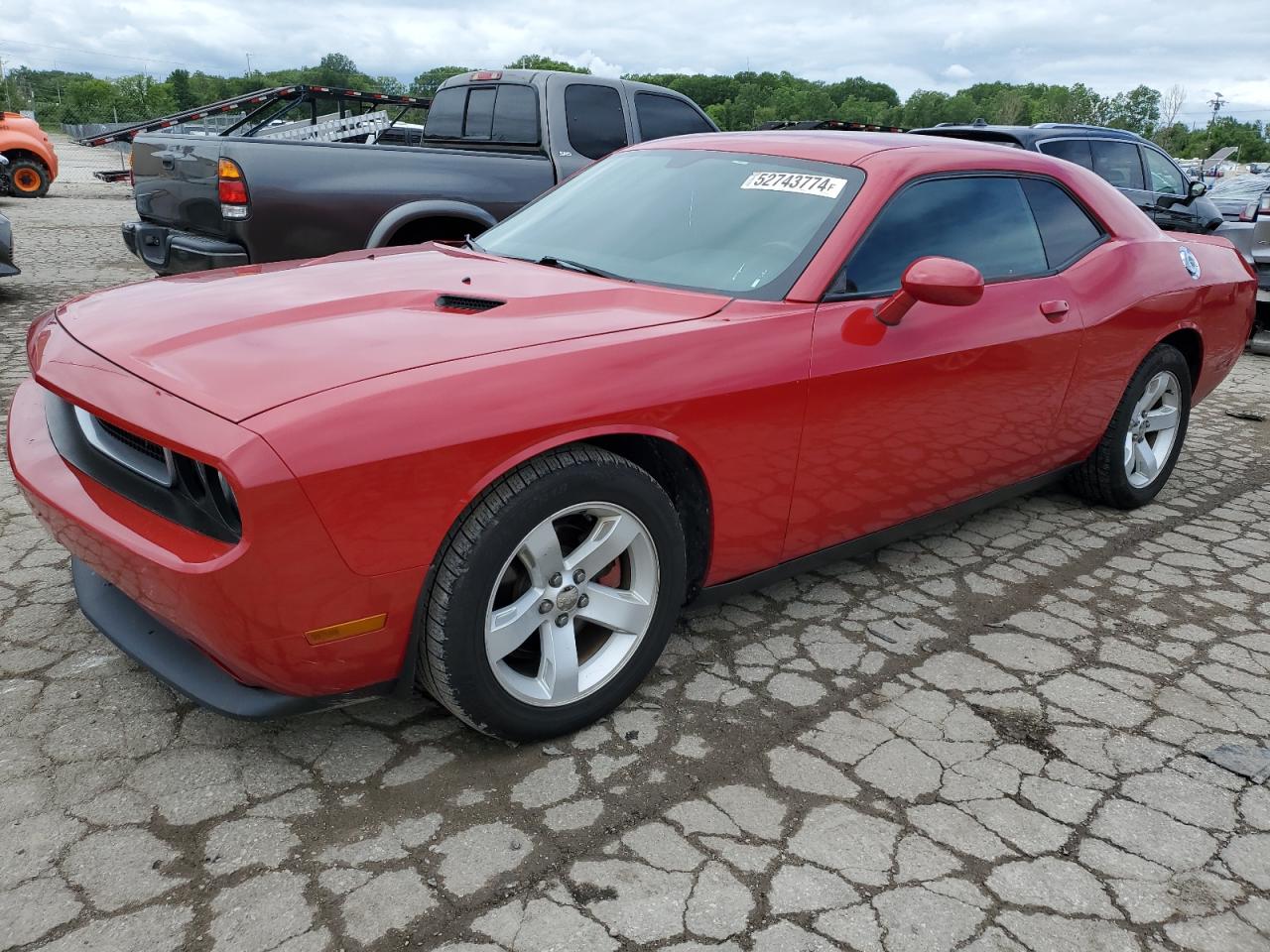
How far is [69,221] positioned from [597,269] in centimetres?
1405

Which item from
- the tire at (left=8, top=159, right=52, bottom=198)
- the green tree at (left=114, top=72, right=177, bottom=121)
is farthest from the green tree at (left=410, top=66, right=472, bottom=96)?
the tire at (left=8, top=159, right=52, bottom=198)

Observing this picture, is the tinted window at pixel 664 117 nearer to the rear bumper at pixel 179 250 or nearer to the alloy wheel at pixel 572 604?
the rear bumper at pixel 179 250

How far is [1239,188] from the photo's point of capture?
52.1ft

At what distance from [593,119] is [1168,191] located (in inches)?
235

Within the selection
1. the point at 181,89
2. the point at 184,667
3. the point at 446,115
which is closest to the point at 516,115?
the point at 446,115

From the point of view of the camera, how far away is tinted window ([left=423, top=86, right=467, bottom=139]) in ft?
25.5

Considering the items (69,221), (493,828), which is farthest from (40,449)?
(69,221)

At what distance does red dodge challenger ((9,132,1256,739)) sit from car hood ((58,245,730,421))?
13 mm

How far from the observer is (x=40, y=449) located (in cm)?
267

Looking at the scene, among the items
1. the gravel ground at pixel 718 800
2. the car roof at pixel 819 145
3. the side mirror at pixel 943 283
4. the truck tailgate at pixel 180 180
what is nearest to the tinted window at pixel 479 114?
the truck tailgate at pixel 180 180

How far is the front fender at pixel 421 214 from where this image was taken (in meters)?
5.99

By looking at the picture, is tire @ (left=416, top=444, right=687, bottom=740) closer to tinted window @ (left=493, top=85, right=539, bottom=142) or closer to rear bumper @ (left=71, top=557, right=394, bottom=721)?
rear bumper @ (left=71, top=557, right=394, bottom=721)

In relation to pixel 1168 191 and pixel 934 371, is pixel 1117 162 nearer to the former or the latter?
pixel 1168 191

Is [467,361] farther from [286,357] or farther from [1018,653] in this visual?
[1018,653]
